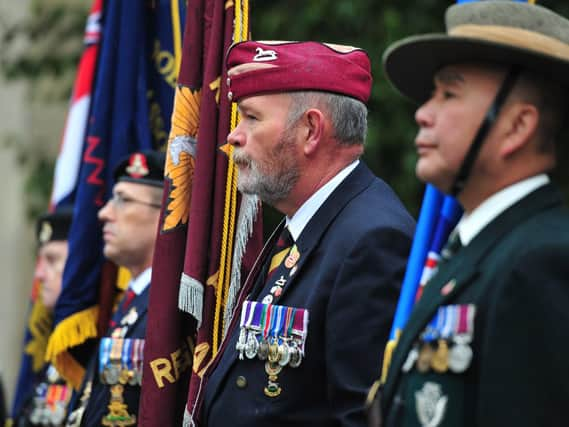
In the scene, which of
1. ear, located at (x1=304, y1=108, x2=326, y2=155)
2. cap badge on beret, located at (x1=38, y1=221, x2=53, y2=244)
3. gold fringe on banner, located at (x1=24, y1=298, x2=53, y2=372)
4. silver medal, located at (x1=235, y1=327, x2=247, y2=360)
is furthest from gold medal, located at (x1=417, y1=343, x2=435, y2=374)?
cap badge on beret, located at (x1=38, y1=221, x2=53, y2=244)

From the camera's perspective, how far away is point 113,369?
16.6 ft

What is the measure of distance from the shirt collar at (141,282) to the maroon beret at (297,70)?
5.33 feet

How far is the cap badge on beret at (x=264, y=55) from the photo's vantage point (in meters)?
3.96

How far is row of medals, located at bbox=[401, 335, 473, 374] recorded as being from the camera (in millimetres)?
2613

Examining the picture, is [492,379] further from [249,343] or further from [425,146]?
[249,343]

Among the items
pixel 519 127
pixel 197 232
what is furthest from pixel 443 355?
pixel 197 232

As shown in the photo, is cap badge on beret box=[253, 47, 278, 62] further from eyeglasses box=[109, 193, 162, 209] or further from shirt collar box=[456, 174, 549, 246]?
eyeglasses box=[109, 193, 162, 209]

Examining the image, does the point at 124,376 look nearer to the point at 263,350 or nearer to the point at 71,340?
the point at 71,340

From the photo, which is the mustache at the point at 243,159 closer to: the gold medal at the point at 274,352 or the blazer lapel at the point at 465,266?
the gold medal at the point at 274,352

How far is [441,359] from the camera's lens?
266 cm

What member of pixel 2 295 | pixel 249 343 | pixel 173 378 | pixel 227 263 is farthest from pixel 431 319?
pixel 2 295

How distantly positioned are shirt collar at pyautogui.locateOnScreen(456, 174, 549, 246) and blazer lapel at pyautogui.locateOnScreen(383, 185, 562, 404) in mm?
14

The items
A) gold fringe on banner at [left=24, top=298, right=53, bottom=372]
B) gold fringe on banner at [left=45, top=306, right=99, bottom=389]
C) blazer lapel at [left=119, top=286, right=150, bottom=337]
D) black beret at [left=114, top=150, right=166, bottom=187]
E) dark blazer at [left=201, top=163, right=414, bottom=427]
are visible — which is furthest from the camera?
gold fringe on banner at [left=24, top=298, right=53, bottom=372]

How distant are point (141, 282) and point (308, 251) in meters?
1.91
